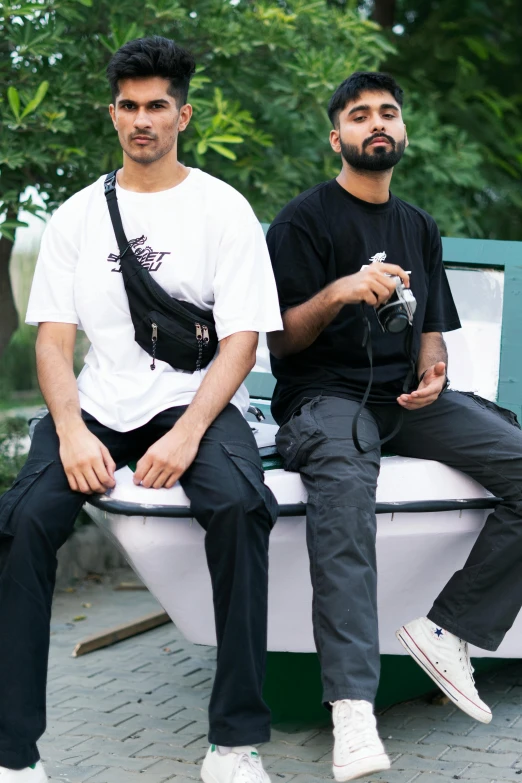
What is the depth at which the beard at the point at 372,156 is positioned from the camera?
129 inches

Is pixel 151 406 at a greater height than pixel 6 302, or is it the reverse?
pixel 6 302

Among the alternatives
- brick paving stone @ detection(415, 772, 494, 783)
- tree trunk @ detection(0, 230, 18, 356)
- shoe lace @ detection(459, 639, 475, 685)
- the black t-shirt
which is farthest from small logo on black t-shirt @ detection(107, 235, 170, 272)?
tree trunk @ detection(0, 230, 18, 356)

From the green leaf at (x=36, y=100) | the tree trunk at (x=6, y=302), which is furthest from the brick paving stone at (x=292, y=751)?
the tree trunk at (x=6, y=302)

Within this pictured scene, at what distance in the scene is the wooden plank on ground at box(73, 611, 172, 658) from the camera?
4.16 m

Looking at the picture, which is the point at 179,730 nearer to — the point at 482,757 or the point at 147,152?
the point at 482,757

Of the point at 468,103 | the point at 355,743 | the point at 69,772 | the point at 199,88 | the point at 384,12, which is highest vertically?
the point at 384,12

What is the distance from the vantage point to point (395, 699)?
355cm

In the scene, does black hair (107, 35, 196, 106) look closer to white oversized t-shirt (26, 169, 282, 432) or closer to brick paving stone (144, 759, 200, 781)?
white oversized t-shirt (26, 169, 282, 432)

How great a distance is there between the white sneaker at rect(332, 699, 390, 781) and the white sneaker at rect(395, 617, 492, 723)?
0.42 metres

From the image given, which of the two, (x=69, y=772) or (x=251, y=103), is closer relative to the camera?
(x=69, y=772)

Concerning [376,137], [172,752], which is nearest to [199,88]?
[376,137]

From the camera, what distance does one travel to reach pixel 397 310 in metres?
3.00

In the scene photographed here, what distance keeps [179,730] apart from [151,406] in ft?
3.45

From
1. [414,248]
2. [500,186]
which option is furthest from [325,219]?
[500,186]
